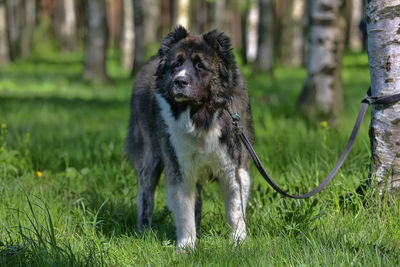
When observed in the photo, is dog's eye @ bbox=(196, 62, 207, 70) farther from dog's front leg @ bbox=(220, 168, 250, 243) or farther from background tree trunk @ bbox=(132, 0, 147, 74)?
background tree trunk @ bbox=(132, 0, 147, 74)

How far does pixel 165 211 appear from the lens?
4.16 meters

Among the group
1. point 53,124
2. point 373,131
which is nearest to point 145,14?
point 53,124

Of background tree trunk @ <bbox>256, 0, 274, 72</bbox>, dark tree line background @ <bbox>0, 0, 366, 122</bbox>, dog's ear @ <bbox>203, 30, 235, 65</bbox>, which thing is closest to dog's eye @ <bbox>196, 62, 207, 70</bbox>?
dog's ear @ <bbox>203, 30, 235, 65</bbox>

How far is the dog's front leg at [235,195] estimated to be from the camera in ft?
12.1

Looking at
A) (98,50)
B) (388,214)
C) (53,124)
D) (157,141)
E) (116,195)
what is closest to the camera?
(388,214)

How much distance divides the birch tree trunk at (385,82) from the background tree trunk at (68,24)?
23293 millimetres

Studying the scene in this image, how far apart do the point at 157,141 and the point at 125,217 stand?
685 mm

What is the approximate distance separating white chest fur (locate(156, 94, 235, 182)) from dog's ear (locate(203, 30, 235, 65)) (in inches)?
18.4

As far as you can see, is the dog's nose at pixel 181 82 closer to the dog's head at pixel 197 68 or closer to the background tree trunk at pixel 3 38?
the dog's head at pixel 197 68

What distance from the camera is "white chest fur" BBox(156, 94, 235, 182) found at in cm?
361

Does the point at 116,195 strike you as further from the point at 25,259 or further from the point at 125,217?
the point at 25,259

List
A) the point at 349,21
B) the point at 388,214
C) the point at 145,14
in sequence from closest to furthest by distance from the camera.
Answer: the point at 388,214
the point at 145,14
the point at 349,21

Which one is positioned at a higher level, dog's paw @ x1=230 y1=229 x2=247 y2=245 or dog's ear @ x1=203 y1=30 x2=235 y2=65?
dog's ear @ x1=203 y1=30 x2=235 y2=65

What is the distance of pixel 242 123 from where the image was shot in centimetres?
384
